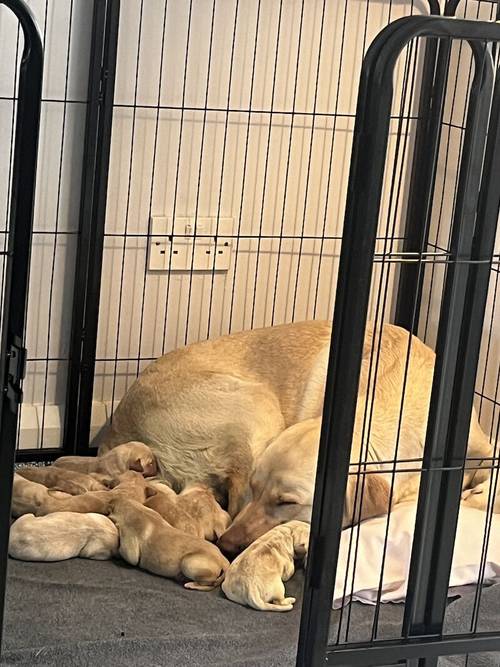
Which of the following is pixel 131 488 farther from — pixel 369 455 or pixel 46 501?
pixel 369 455

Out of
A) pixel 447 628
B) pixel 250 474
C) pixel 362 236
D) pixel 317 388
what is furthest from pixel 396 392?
pixel 362 236

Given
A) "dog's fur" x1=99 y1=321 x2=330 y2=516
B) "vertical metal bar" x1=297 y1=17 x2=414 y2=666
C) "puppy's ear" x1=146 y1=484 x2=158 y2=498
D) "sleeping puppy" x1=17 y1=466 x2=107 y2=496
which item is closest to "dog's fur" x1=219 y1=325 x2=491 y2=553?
"dog's fur" x1=99 y1=321 x2=330 y2=516

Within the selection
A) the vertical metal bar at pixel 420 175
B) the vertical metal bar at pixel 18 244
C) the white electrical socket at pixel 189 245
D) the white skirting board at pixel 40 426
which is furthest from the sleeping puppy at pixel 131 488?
the vertical metal bar at pixel 420 175

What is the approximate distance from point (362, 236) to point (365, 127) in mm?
162

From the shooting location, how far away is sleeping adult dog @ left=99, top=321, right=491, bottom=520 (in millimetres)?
2973

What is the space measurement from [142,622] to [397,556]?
596 millimetres

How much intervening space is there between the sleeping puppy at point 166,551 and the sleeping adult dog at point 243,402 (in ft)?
1.10

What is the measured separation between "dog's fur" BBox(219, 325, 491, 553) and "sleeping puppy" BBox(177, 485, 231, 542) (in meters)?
0.05

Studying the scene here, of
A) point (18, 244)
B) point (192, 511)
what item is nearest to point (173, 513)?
point (192, 511)

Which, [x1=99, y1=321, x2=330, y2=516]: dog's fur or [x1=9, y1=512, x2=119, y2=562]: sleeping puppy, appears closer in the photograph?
[x1=9, y1=512, x2=119, y2=562]: sleeping puppy

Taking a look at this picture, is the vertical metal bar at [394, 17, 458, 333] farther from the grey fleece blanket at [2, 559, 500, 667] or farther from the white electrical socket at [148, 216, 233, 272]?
the grey fleece blanket at [2, 559, 500, 667]

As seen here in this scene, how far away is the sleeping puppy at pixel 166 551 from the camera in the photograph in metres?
2.58

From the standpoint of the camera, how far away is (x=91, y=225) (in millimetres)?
3246

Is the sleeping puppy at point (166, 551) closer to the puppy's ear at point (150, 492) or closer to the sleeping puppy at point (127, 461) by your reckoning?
the puppy's ear at point (150, 492)
